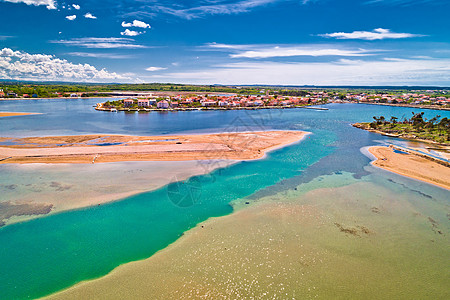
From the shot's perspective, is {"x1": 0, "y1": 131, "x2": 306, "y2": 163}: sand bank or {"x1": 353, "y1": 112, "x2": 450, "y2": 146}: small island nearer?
{"x1": 0, "y1": 131, "x2": 306, "y2": 163}: sand bank

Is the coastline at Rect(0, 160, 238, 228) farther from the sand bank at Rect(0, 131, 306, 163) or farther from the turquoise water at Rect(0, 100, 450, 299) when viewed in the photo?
the sand bank at Rect(0, 131, 306, 163)

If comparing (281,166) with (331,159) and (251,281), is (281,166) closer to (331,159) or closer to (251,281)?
(331,159)

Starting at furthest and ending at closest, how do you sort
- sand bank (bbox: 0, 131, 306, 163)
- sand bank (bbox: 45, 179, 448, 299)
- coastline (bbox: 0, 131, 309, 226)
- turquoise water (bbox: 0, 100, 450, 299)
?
sand bank (bbox: 0, 131, 306, 163), coastline (bbox: 0, 131, 309, 226), turquoise water (bbox: 0, 100, 450, 299), sand bank (bbox: 45, 179, 448, 299)

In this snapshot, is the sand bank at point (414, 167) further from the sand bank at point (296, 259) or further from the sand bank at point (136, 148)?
the sand bank at point (136, 148)

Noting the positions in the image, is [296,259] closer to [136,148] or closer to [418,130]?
Result: [136,148]

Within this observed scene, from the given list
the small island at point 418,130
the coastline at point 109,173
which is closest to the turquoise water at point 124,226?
the coastline at point 109,173

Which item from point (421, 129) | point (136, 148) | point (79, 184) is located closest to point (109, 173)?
point (79, 184)

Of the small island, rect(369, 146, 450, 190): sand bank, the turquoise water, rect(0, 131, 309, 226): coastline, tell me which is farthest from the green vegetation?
rect(0, 131, 309, 226): coastline
